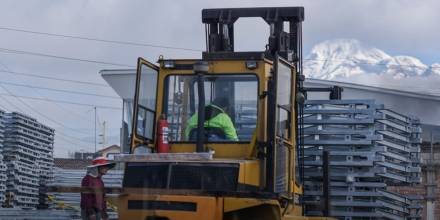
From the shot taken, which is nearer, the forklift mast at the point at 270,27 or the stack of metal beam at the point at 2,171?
the forklift mast at the point at 270,27

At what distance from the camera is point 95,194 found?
32.3ft

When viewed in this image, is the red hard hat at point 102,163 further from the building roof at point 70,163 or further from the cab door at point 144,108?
the building roof at point 70,163

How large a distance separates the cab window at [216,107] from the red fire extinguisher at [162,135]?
115 mm

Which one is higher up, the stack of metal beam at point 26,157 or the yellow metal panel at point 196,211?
the stack of metal beam at point 26,157

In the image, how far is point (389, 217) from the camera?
44.3 feet

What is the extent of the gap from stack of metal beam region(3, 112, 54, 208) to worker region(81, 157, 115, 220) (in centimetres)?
450

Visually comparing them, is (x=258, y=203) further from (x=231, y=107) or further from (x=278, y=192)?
(x=231, y=107)

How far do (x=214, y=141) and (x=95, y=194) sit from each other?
145 cm

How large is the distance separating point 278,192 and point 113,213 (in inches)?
151

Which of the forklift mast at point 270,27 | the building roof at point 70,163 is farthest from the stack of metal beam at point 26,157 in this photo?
the building roof at point 70,163

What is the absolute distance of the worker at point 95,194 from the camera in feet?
32.0

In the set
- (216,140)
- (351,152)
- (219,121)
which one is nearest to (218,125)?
(219,121)

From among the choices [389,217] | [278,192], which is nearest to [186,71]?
[278,192]

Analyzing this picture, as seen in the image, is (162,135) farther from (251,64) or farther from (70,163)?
(70,163)
